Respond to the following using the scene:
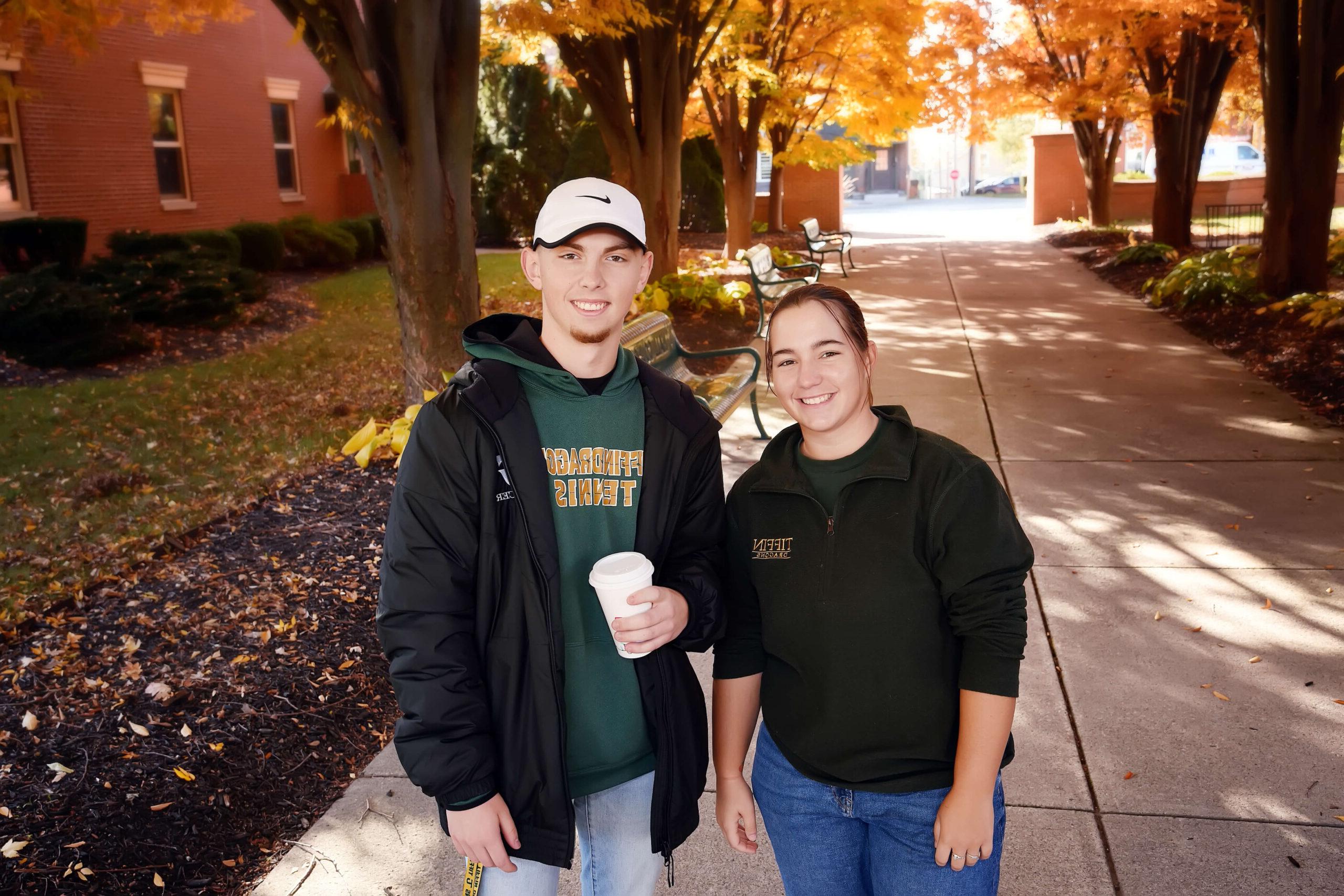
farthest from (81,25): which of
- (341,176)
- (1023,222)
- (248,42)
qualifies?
(1023,222)

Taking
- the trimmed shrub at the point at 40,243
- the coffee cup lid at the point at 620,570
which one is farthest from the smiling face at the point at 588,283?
the trimmed shrub at the point at 40,243

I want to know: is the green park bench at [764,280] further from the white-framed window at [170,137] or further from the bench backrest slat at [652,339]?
the white-framed window at [170,137]

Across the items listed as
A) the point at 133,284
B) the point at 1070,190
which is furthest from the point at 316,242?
the point at 1070,190

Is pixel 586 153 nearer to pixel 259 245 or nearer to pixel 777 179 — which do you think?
pixel 777 179

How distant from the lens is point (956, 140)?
269 feet

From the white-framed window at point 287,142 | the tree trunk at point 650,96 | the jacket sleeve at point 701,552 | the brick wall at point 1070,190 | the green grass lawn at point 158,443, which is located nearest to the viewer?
the jacket sleeve at point 701,552

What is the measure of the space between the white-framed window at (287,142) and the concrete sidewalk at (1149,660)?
53.9 feet

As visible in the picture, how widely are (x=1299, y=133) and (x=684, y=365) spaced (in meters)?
7.73

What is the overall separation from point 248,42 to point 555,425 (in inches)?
817

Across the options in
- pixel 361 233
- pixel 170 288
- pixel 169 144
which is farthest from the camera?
pixel 361 233

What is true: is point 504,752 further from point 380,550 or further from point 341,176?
A: point 341,176

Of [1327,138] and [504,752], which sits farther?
[1327,138]

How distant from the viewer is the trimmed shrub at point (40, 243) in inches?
512

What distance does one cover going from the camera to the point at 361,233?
20531mm
